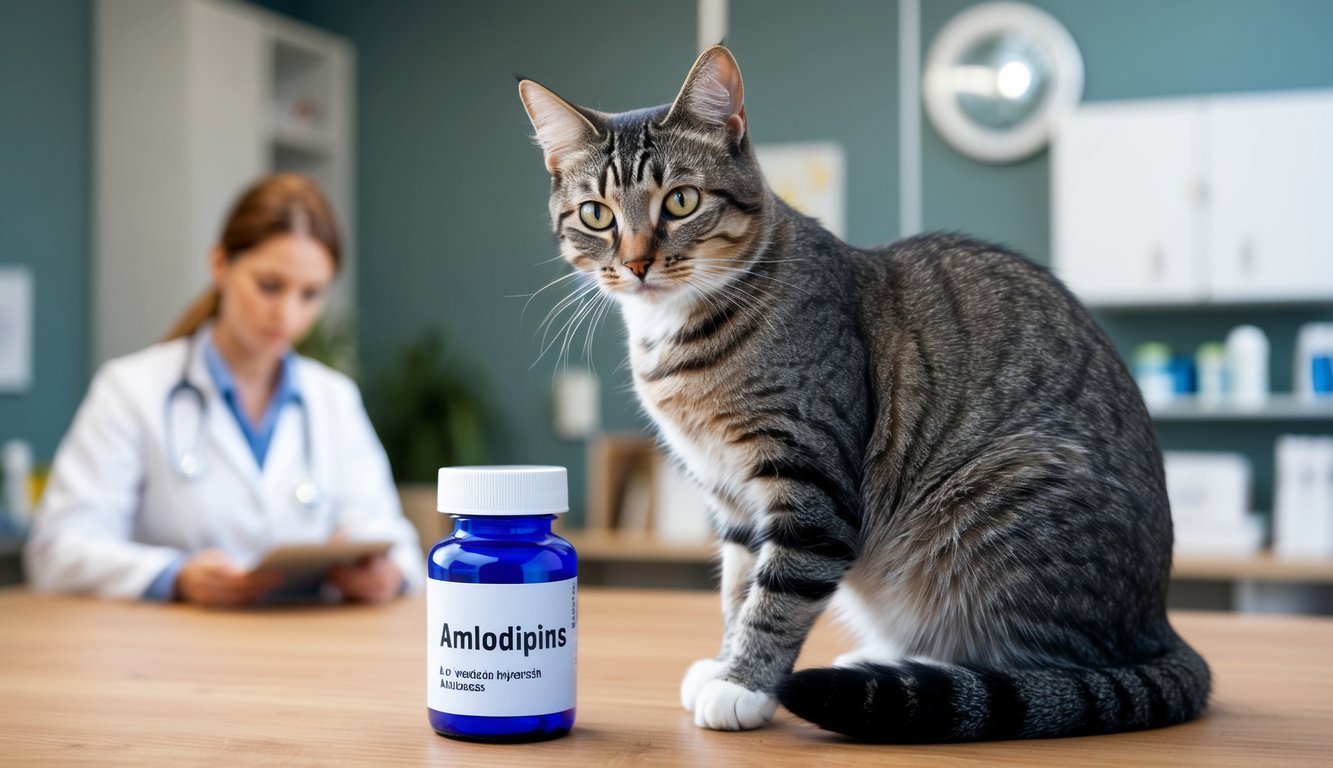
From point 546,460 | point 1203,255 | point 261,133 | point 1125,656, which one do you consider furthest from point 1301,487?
point 261,133

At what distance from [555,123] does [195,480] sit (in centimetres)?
140

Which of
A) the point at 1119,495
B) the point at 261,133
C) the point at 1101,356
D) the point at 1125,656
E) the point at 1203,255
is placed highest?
the point at 261,133

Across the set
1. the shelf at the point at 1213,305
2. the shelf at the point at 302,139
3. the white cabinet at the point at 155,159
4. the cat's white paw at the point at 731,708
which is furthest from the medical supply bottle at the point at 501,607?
the shelf at the point at 302,139

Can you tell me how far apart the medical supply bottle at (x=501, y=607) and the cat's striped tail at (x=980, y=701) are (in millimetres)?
183

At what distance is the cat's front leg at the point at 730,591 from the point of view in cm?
106

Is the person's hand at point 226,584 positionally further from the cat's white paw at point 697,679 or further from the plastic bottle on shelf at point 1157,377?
the plastic bottle on shelf at point 1157,377

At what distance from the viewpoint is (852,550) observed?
1.07 m

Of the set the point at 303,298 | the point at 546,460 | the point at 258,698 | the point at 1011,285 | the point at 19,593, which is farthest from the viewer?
the point at 546,460

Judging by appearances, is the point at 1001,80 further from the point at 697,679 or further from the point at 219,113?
the point at 697,679

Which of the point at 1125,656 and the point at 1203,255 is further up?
the point at 1203,255

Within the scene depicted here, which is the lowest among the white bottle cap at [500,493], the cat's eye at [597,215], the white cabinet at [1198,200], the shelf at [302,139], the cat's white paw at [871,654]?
the cat's white paw at [871,654]

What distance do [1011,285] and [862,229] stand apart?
3.24 m

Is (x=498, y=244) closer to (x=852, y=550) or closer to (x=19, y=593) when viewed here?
(x=19, y=593)

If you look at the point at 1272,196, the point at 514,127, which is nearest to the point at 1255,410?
the point at 1272,196
